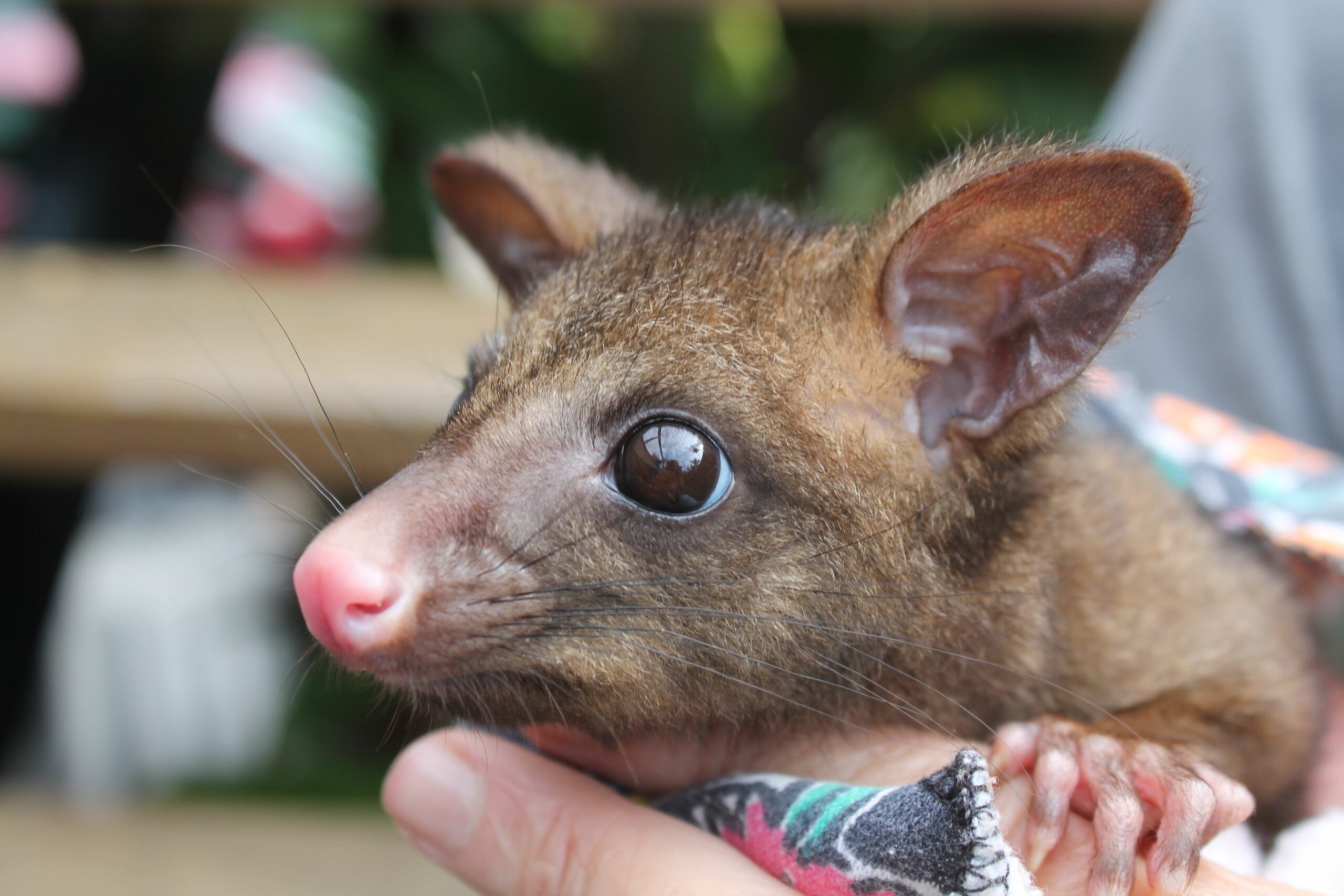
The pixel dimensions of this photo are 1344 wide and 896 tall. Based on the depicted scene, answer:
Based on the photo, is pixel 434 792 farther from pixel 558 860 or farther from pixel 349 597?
pixel 349 597

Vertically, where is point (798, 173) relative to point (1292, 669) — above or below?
above

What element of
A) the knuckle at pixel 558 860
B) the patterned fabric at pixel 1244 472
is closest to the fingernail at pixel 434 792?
the knuckle at pixel 558 860

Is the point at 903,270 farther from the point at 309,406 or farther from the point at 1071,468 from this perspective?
the point at 309,406

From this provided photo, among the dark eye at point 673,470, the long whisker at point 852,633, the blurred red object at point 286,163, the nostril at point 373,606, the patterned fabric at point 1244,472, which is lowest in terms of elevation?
the nostril at point 373,606

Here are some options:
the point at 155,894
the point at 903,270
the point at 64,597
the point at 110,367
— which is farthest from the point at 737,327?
the point at 64,597

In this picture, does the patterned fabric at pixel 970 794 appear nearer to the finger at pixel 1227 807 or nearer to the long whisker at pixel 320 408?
the finger at pixel 1227 807

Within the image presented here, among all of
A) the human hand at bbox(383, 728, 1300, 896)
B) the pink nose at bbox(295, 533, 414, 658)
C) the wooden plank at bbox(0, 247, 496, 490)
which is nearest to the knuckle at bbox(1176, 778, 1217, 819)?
the human hand at bbox(383, 728, 1300, 896)

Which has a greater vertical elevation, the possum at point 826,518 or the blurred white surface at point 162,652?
the possum at point 826,518
